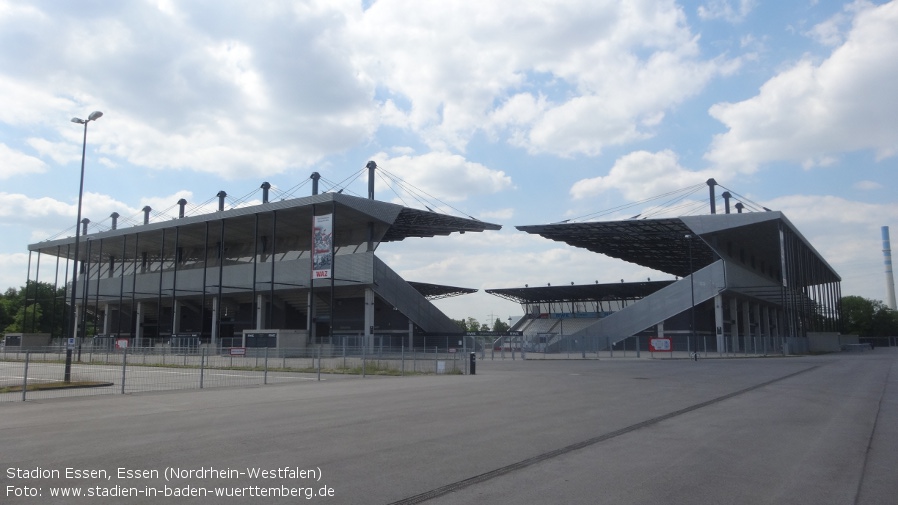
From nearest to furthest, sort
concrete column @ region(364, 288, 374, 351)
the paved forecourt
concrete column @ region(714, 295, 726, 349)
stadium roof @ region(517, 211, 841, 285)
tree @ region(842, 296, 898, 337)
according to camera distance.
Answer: the paved forecourt < concrete column @ region(714, 295, 726, 349) < concrete column @ region(364, 288, 374, 351) < stadium roof @ region(517, 211, 841, 285) < tree @ region(842, 296, 898, 337)

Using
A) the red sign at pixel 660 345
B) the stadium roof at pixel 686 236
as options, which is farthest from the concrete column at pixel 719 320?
the red sign at pixel 660 345

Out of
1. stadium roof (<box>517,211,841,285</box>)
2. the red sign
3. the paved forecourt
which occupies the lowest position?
the paved forecourt

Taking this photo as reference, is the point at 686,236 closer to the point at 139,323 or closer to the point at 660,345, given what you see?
the point at 660,345

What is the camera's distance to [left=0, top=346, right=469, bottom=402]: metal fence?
22891 mm

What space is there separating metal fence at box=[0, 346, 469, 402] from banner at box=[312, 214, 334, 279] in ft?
43.7

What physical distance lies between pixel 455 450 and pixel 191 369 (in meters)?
28.0

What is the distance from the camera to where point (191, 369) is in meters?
34.3

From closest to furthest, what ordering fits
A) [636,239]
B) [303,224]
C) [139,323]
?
[303,224], [636,239], [139,323]

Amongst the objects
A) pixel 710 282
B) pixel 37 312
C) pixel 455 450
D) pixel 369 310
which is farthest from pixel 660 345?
pixel 37 312

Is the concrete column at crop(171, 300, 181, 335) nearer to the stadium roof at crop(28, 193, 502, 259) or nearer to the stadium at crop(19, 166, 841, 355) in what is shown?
the stadium at crop(19, 166, 841, 355)

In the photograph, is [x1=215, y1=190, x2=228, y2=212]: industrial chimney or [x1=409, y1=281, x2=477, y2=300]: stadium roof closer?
[x1=215, y1=190, x2=228, y2=212]: industrial chimney

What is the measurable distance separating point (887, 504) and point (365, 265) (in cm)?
5840

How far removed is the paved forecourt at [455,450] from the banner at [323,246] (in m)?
37.8

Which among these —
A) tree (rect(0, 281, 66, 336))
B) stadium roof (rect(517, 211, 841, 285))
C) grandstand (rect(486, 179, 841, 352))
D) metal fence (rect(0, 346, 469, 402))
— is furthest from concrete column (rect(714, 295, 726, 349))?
tree (rect(0, 281, 66, 336))
